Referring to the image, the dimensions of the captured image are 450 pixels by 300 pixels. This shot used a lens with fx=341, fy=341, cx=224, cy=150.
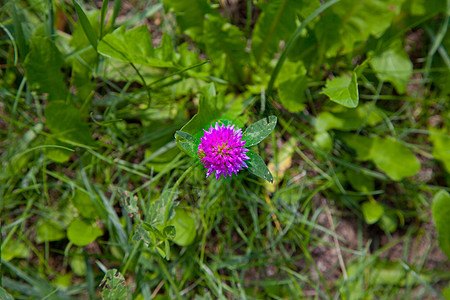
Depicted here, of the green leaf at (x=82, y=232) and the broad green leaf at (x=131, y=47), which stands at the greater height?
the broad green leaf at (x=131, y=47)

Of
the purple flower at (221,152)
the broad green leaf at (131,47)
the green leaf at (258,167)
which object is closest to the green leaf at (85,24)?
the broad green leaf at (131,47)

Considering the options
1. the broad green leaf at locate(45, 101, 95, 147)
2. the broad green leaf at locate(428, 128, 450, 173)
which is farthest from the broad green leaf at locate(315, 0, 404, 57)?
the broad green leaf at locate(45, 101, 95, 147)

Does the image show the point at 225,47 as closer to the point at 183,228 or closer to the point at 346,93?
the point at 346,93

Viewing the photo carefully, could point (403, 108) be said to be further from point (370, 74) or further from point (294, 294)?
point (294, 294)

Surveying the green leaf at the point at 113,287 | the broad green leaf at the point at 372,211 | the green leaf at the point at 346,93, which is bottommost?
the broad green leaf at the point at 372,211

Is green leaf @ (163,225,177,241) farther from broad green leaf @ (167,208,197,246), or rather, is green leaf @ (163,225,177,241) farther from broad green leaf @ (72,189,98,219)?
broad green leaf @ (72,189,98,219)

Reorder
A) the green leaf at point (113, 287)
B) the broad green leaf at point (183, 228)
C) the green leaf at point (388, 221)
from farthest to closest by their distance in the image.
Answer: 1. the green leaf at point (388, 221)
2. the broad green leaf at point (183, 228)
3. the green leaf at point (113, 287)

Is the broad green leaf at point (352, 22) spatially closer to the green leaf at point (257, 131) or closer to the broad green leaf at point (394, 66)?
the broad green leaf at point (394, 66)
